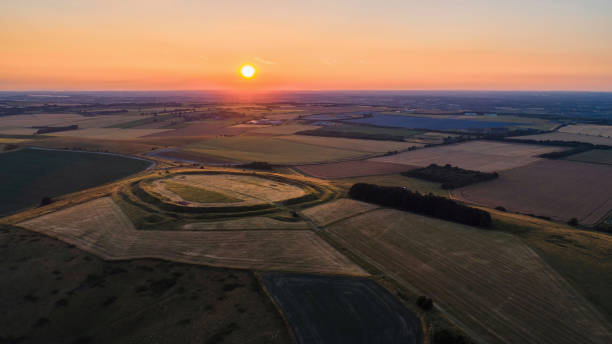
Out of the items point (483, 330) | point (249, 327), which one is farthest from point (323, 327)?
point (483, 330)

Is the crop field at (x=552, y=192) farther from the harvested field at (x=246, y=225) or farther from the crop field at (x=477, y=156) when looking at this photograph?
the harvested field at (x=246, y=225)

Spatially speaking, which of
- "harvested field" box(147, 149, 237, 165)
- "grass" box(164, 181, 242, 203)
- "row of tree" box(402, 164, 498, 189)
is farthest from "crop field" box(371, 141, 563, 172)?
"grass" box(164, 181, 242, 203)

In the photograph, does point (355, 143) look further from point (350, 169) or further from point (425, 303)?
point (425, 303)

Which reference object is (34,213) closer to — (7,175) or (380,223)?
(7,175)

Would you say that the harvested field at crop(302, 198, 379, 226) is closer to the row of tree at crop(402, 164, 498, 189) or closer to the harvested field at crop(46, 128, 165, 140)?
the row of tree at crop(402, 164, 498, 189)

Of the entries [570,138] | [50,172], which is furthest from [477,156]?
[50,172]

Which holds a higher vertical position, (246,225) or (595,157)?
(595,157)

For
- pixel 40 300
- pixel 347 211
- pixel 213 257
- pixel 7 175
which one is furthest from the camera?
pixel 7 175
